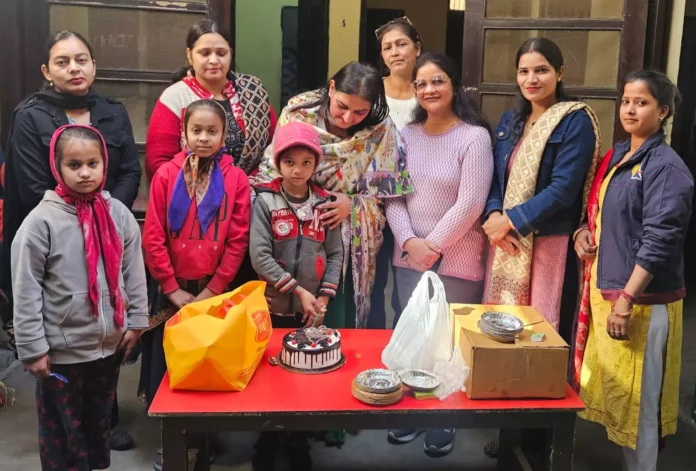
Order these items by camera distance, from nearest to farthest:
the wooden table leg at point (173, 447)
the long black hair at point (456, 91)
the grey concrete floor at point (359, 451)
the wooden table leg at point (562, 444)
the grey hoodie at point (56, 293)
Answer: the wooden table leg at point (173, 447) → the wooden table leg at point (562, 444) → the grey hoodie at point (56, 293) → the long black hair at point (456, 91) → the grey concrete floor at point (359, 451)

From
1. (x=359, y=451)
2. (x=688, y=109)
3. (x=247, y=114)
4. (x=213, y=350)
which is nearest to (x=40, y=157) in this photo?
(x=247, y=114)

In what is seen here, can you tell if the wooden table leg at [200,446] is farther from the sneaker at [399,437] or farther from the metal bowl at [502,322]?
the metal bowl at [502,322]

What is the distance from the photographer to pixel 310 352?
232 cm

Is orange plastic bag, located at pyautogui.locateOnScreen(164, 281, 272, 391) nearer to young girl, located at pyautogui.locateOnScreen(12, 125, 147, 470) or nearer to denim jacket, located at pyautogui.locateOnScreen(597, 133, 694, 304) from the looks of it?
young girl, located at pyautogui.locateOnScreen(12, 125, 147, 470)

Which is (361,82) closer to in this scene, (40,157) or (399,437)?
(40,157)

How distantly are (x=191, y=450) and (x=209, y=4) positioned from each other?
224cm

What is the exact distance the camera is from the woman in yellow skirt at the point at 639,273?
2502 mm

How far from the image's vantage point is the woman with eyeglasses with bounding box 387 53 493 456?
116 inches

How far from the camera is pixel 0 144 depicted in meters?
3.95

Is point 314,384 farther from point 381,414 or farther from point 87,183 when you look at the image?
point 87,183

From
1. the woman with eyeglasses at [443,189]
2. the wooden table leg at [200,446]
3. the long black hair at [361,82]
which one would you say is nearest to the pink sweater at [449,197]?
the woman with eyeglasses at [443,189]

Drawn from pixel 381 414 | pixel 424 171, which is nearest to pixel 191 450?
pixel 381 414

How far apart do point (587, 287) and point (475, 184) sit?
61 centimetres

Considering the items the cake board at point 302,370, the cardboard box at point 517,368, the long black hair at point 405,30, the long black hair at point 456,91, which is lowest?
the cake board at point 302,370
